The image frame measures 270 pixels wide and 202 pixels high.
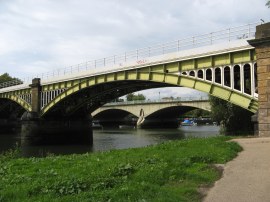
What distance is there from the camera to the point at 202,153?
40.6 feet

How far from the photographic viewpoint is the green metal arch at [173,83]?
23.5 meters

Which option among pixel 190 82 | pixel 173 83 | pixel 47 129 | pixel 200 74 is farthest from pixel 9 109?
pixel 200 74

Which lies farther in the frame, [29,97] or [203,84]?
[29,97]

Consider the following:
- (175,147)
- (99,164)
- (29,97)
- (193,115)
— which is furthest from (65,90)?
(193,115)

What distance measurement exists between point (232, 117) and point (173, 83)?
1401 centimetres

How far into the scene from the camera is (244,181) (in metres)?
8.39

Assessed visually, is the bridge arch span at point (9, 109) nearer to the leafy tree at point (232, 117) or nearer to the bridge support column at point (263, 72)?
the leafy tree at point (232, 117)

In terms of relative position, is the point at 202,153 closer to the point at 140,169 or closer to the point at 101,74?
the point at 140,169

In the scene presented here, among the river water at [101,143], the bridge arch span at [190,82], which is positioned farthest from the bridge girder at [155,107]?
the bridge arch span at [190,82]

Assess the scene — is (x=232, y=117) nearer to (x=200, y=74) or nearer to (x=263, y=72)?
(x=200, y=74)

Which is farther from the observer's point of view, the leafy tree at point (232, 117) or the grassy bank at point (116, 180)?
the leafy tree at point (232, 117)

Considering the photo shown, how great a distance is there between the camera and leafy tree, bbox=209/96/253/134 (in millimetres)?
40875

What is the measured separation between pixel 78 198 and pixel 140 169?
3096 millimetres

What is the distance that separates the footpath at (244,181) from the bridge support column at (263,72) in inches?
312
